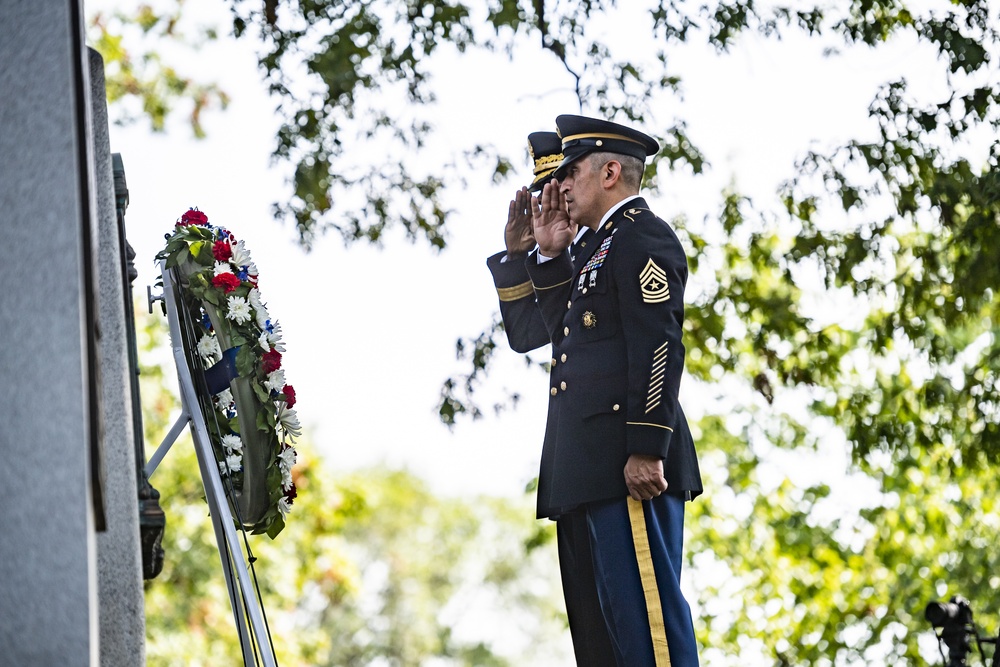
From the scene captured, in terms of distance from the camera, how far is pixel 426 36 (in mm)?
8828

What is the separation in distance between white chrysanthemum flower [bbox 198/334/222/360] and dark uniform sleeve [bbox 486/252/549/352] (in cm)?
111

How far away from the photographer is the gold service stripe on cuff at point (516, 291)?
508 cm

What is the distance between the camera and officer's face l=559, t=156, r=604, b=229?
15.9 ft

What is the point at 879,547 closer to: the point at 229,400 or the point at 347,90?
the point at 347,90

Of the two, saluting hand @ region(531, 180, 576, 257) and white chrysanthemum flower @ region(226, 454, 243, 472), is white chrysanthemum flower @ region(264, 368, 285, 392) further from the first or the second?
saluting hand @ region(531, 180, 576, 257)

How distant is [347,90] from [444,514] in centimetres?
3123

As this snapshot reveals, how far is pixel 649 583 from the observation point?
428 centimetres

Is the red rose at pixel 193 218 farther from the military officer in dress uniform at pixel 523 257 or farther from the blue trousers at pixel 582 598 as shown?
the blue trousers at pixel 582 598

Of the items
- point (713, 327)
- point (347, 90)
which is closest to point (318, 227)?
point (347, 90)

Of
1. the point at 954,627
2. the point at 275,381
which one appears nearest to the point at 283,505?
the point at 275,381

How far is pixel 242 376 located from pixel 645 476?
144cm

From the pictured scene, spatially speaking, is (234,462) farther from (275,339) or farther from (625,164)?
(625,164)

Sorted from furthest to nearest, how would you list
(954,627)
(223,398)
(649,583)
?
(954,627) → (223,398) → (649,583)

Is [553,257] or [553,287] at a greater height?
[553,257]
